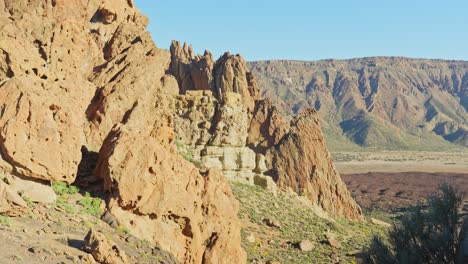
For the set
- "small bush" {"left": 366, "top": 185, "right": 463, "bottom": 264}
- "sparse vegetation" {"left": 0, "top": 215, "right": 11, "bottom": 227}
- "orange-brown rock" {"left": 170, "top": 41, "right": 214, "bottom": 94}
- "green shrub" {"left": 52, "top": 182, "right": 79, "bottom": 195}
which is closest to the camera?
"sparse vegetation" {"left": 0, "top": 215, "right": 11, "bottom": 227}

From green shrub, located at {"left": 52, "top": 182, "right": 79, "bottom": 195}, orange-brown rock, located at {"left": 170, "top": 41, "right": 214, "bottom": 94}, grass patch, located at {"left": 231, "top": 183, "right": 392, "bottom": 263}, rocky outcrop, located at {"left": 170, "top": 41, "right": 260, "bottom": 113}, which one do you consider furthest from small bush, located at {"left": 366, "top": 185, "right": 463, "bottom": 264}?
orange-brown rock, located at {"left": 170, "top": 41, "right": 214, "bottom": 94}

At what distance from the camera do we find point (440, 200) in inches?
725

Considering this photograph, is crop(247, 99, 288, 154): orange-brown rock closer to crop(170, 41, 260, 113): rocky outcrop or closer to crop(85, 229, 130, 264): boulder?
crop(170, 41, 260, 113): rocky outcrop

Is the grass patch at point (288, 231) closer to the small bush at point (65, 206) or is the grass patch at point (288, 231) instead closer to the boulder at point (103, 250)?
the small bush at point (65, 206)

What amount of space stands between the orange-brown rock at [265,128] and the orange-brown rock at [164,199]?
33.5 metres

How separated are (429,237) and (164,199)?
9193mm

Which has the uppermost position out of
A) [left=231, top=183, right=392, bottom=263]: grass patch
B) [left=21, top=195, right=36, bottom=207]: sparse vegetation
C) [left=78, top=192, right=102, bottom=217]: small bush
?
[left=21, top=195, right=36, bottom=207]: sparse vegetation

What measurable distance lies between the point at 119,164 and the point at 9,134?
3.67m

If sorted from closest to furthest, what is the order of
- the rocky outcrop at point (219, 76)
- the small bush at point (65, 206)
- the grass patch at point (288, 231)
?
the small bush at point (65, 206)
the grass patch at point (288, 231)
the rocky outcrop at point (219, 76)

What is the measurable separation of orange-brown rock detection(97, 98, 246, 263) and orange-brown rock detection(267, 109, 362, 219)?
27.0 meters

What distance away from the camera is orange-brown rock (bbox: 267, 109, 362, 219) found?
4812 cm

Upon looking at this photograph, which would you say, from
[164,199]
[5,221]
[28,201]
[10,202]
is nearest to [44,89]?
[28,201]

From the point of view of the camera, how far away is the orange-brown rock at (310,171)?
48.1 metres

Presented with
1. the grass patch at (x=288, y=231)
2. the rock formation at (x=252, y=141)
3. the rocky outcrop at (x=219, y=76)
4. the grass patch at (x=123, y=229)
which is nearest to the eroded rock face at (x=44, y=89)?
the grass patch at (x=123, y=229)
